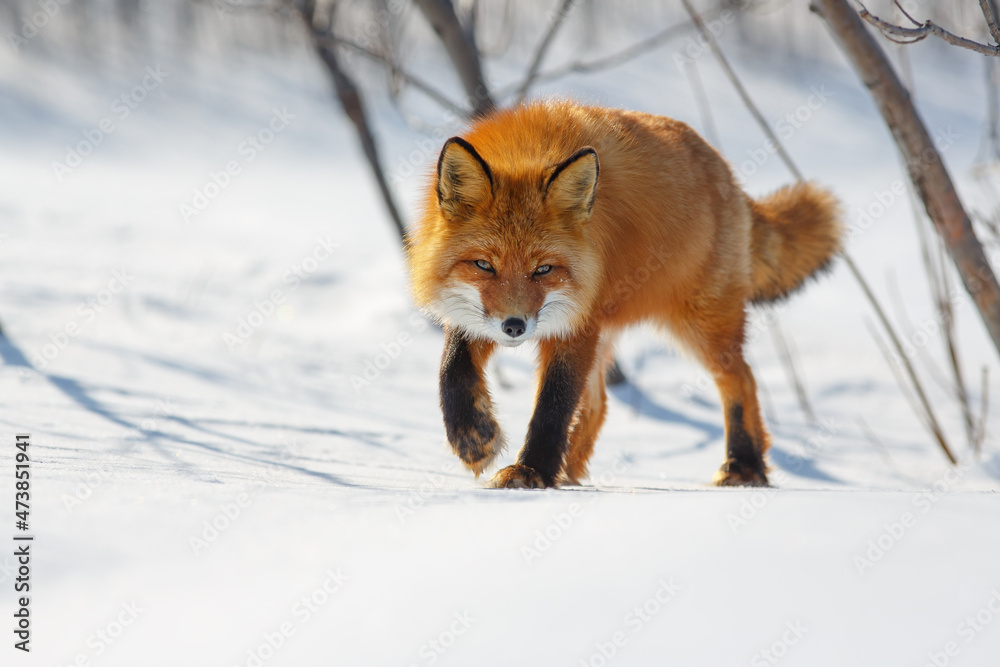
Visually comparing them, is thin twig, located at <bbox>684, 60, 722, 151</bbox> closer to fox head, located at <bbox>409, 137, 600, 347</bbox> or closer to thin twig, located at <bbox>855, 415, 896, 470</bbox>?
fox head, located at <bbox>409, 137, 600, 347</bbox>

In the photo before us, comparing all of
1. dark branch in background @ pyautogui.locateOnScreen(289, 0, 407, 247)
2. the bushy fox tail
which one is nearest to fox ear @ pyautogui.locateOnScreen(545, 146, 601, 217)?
the bushy fox tail

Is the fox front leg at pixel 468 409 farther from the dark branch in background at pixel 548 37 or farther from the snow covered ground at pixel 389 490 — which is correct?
the dark branch in background at pixel 548 37

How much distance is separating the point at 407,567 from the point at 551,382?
1.57 metres

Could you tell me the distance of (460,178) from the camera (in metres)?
3.10

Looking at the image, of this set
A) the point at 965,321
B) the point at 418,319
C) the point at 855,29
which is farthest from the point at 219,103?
the point at 855,29

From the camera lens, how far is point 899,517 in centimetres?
198

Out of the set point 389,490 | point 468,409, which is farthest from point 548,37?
→ point 389,490

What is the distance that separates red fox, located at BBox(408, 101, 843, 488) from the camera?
10.1 ft

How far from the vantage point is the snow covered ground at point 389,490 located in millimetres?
1605

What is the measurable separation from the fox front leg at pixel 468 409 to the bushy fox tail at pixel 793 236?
197 centimetres

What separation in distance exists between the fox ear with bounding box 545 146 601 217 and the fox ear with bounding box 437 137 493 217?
0.25 meters

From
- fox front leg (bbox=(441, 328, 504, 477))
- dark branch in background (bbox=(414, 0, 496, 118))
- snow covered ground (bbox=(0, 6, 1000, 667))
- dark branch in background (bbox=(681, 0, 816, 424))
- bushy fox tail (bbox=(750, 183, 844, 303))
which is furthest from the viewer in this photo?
dark branch in background (bbox=(414, 0, 496, 118))

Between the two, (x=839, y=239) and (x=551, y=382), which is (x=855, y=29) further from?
(x=551, y=382)

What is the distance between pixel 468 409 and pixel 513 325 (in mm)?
554
